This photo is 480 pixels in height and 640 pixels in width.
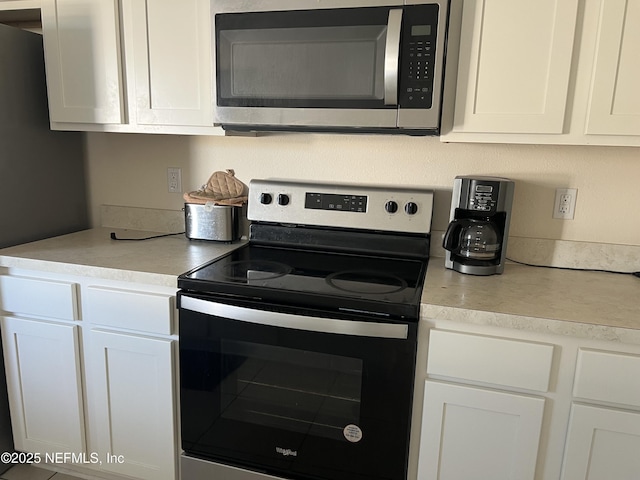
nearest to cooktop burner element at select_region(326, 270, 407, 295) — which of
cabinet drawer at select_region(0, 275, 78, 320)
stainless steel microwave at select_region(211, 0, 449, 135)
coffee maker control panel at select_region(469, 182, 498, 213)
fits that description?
coffee maker control panel at select_region(469, 182, 498, 213)

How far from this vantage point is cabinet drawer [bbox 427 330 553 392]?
1287mm

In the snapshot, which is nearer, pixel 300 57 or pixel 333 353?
pixel 333 353

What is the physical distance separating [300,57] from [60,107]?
1.03 meters

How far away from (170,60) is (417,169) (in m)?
1.00

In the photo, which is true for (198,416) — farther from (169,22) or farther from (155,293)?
(169,22)

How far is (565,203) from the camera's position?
1.74m

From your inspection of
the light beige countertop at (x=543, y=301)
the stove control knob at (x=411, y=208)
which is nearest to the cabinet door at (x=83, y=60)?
the stove control knob at (x=411, y=208)

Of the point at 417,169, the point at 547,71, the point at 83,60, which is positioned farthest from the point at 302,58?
the point at 83,60

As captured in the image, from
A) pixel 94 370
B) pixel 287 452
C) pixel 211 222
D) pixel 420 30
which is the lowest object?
pixel 287 452

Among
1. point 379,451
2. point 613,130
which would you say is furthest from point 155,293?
point 613,130

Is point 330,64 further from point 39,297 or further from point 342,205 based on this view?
point 39,297

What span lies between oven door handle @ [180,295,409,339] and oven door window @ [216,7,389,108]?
26.8 inches

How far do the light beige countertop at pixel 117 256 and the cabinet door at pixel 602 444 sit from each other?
1254mm

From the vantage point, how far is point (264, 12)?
156cm
